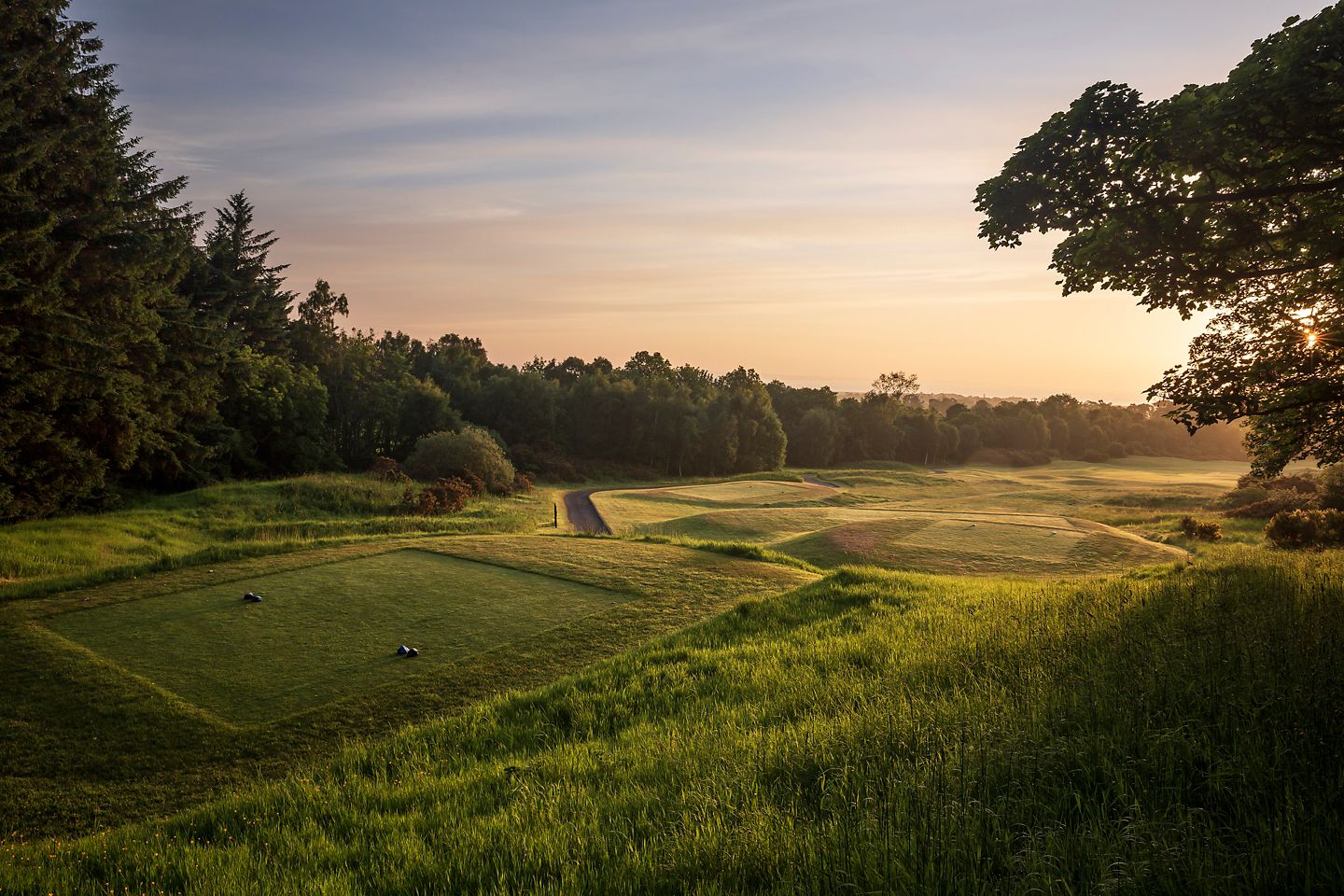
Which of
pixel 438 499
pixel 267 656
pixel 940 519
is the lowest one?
pixel 940 519

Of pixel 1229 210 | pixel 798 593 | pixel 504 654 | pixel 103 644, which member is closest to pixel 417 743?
pixel 504 654

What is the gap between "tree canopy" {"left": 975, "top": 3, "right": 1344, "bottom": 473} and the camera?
32.8 ft

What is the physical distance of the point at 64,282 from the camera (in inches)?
1118

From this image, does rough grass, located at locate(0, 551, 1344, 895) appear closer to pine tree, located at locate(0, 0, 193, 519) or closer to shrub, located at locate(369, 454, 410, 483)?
pine tree, located at locate(0, 0, 193, 519)

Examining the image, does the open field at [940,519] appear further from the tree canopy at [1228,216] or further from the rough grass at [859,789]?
the rough grass at [859,789]

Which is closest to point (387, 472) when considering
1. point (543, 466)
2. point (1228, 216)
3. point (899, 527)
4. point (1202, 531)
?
point (543, 466)

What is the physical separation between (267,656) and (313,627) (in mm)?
1503

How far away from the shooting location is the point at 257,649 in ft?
37.2

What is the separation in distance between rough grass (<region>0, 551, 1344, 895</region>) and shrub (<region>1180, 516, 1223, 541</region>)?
26426 mm

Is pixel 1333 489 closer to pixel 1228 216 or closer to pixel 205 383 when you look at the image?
pixel 1228 216

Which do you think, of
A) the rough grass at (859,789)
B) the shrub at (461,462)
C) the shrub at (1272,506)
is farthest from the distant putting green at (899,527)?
the rough grass at (859,789)

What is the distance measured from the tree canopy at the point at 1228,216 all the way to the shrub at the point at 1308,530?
40.2 feet

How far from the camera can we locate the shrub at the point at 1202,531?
29734 mm

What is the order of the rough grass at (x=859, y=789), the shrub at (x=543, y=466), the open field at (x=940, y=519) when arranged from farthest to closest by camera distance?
the shrub at (x=543, y=466)
the open field at (x=940, y=519)
the rough grass at (x=859, y=789)
